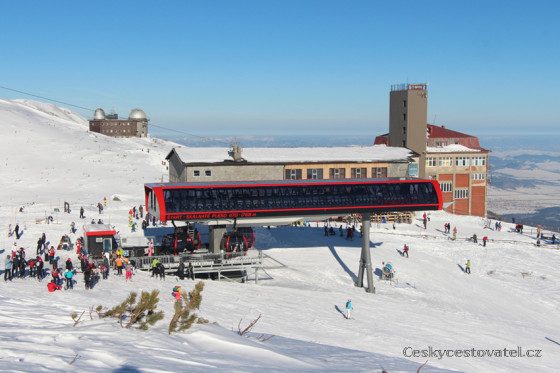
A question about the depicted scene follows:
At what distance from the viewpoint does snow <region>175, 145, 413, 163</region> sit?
45250 mm

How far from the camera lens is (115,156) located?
296ft

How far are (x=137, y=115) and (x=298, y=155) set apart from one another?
12356 cm

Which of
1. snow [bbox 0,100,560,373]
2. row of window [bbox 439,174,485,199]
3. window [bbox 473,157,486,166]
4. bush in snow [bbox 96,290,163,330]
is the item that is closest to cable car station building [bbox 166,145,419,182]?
snow [bbox 0,100,560,373]

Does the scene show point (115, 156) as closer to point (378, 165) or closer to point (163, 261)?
point (378, 165)

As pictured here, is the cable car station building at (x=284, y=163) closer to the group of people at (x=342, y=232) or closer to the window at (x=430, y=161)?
the group of people at (x=342, y=232)

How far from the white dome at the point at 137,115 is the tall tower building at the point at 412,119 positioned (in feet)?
346

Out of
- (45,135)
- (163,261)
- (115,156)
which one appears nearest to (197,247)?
(163,261)

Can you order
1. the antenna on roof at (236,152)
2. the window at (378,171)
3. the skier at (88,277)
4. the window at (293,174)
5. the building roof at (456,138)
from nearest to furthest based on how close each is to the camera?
the skier at (88,277)
the antenna on roof at (236,152)
the window at (293,174)
the window at (378,171)
the building roof at (456,138)

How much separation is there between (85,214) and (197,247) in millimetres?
19354

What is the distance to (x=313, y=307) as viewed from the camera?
27688 mm

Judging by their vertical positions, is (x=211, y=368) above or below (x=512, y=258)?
above

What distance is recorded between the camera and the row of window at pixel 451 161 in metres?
75.6

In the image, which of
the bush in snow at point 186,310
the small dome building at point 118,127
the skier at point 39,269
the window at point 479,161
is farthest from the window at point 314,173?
the small dome building at point 118,127

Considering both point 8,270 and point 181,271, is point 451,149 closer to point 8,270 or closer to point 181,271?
point 181,271
